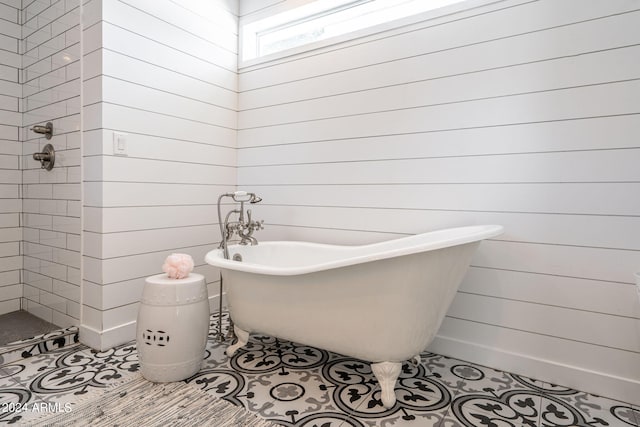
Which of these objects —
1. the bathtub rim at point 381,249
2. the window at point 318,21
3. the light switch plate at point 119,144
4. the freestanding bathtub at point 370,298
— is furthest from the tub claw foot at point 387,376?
the window at point 318,21

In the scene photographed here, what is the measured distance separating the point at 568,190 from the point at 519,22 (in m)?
0.82

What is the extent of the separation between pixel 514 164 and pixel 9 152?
303cm

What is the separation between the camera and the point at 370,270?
4.52 ft

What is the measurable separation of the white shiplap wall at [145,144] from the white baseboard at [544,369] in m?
1.65

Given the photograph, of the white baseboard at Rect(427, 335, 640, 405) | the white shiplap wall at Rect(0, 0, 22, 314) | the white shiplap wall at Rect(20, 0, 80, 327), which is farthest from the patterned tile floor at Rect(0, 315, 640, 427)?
the white shiplap wall at Rect(0, 0, 22, 314)

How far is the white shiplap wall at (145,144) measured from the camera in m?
1.88

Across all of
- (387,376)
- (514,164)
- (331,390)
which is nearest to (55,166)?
(331,390)

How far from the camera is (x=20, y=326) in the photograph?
6.97 ft

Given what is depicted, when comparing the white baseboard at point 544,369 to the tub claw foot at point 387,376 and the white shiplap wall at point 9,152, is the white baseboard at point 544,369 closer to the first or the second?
the tub claw foot at point 387,376

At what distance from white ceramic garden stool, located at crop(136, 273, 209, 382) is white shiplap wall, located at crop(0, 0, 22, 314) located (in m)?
1.49

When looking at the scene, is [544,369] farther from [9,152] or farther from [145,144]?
[9,152]

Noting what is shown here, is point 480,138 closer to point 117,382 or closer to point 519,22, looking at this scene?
point 519,22

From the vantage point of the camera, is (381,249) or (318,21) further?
(318,21)

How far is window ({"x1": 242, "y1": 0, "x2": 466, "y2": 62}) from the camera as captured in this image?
7.00ft
